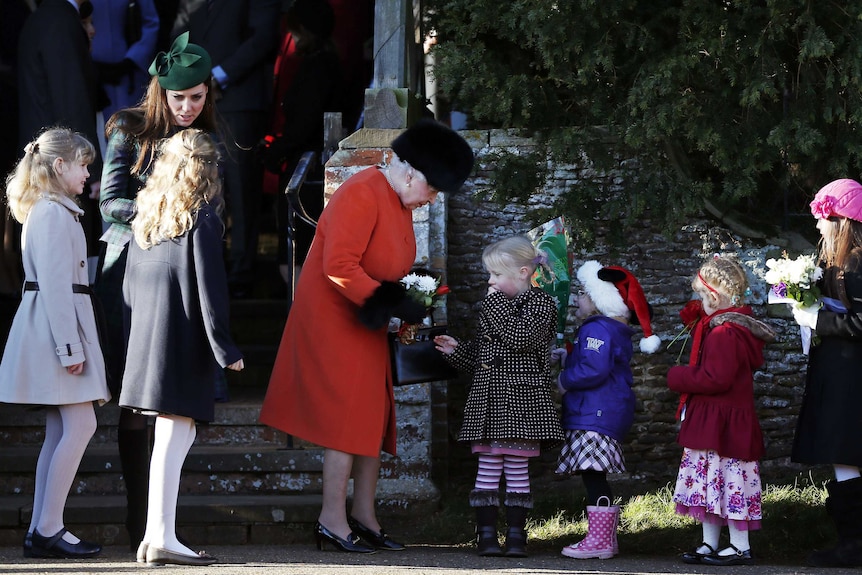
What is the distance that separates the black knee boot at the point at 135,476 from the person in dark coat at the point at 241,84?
3.00 metres

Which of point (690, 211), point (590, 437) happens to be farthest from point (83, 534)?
point (690, 211)

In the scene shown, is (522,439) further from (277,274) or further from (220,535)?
(277,274)

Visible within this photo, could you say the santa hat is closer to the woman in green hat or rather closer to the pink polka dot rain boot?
the pink polka dot rain boot

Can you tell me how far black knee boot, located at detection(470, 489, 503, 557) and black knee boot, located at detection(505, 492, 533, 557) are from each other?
0.17 feet

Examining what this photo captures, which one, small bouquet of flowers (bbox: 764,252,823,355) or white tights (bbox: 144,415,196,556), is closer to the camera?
white tights (bbox: 144,415,196,556)

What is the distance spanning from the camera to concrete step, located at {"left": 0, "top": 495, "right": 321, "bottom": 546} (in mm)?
5645

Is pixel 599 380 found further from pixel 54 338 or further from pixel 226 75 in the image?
pixel 226 75

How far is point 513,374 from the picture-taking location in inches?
208

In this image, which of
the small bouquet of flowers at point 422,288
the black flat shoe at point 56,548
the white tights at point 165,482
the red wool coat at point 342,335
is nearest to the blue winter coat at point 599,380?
the small bouquet of flowers at point 422,288

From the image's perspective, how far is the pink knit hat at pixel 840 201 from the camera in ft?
17.1

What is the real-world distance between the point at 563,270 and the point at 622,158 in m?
1.43

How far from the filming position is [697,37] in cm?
601

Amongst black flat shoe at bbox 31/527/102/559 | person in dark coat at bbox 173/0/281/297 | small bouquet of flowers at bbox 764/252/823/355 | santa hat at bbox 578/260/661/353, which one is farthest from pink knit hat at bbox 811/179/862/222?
person in dark coat at bbox 173/0/281/297

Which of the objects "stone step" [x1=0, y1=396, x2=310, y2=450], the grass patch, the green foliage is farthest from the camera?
"stone step" [x1=0, y1=396, x2=310, y2=450]
